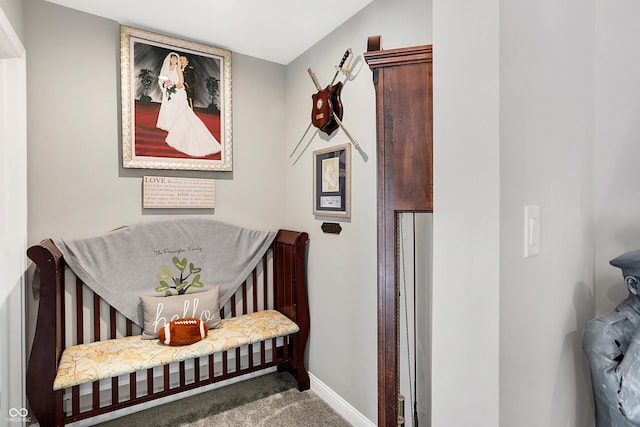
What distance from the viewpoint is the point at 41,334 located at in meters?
1.64

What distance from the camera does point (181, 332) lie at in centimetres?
202

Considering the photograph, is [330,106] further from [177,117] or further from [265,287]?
[265,287]

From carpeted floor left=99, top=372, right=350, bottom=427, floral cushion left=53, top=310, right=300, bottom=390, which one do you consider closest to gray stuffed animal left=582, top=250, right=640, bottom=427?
carpeted floor left=99, top=372, right=350, bottom=427

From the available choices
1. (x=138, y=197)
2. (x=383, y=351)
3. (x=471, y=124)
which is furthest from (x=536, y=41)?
(x=138, y=197)

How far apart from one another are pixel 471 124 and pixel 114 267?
2211mm

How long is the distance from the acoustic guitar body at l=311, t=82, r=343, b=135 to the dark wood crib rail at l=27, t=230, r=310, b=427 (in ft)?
2.63

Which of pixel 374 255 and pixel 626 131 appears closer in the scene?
pixel 626 131

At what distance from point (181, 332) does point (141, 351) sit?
231 millimetres

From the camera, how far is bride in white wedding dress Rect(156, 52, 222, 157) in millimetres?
2303

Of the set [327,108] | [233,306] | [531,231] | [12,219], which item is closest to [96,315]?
[12,219]

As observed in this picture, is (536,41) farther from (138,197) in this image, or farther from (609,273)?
(138,197)

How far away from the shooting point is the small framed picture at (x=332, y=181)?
2.10 meters

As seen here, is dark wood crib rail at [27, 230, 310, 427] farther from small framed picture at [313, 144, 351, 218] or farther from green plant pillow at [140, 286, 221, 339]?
small framed picture at [313, 144, 351, 218]

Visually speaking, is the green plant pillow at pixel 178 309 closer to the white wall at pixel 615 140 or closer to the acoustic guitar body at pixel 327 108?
the acoustic guitar body at pixel 327 108
